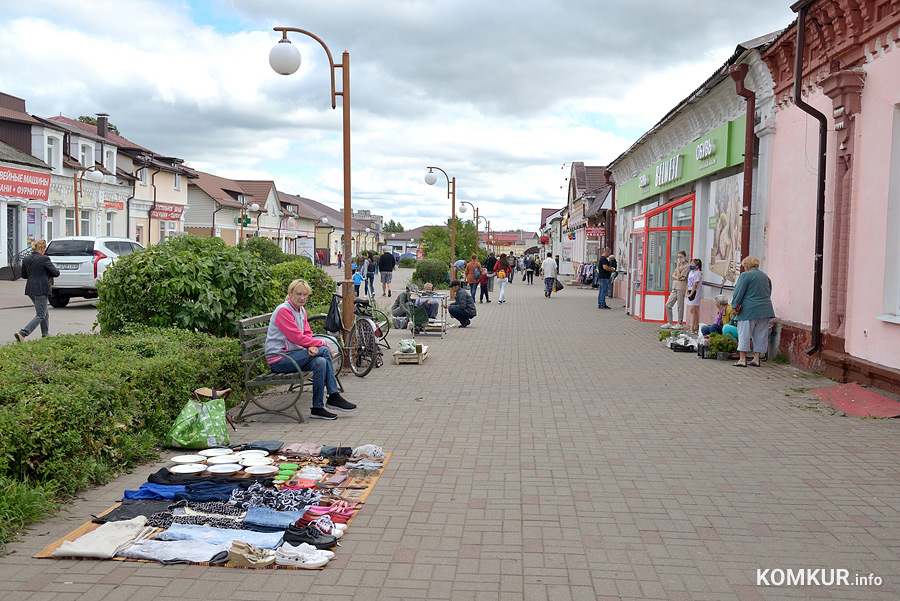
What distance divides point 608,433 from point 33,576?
5.00m

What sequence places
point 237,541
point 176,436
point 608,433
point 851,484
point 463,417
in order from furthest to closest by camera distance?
point 463,417
point 608,433
point 176,436
point 851,484
point 237,541

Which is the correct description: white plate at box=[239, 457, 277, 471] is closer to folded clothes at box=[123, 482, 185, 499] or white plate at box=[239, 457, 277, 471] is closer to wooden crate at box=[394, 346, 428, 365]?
folded clothes at box=[123, 482, 185, 499]

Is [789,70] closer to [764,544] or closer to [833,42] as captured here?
[833,42]

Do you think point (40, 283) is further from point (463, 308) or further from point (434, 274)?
point (434, 274)

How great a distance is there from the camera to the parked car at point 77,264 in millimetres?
21531

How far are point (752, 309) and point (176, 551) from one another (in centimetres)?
965

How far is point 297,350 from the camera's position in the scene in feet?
26.3

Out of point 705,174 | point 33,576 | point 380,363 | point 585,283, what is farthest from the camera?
point 585,283

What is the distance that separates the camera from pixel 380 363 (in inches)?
469

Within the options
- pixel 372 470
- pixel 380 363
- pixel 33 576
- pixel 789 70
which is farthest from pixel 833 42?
pixel 33 576

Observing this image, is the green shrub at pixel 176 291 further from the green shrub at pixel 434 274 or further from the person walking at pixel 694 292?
the green shrub at pixel 434 274

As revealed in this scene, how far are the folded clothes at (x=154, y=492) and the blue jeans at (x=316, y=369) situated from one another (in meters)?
2.68

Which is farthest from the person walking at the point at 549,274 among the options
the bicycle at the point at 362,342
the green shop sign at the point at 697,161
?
the bicycle at the point at 362,342
